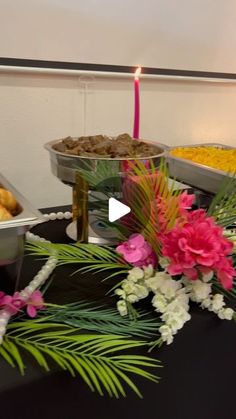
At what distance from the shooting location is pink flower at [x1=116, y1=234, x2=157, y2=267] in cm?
54

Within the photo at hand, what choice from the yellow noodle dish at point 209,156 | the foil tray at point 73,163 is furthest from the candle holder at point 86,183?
the yellow noodle dish at point 209,156

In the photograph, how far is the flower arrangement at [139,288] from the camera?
1.40 feet

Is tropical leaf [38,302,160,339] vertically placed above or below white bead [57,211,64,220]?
above

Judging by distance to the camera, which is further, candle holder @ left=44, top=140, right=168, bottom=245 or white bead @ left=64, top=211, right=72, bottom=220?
white bead @ left=64, top=211, right=72, bottom=220

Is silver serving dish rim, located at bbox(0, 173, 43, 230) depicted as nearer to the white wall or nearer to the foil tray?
the foil tray

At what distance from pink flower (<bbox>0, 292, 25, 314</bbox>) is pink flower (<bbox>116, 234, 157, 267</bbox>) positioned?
15 cm

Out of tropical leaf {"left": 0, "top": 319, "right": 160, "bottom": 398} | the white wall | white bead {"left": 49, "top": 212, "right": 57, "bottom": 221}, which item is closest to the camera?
tropical leaf {"left": 0, "top": 319, "right": 160, "bottom": 398}

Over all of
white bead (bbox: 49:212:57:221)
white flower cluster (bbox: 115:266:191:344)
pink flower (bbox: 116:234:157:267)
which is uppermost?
pink flower (bbox: 116:234:157:267)

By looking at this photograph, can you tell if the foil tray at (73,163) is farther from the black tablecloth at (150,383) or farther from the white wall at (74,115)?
the white wall at (74,115)

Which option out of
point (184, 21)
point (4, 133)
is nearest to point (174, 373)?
point (4, 133)

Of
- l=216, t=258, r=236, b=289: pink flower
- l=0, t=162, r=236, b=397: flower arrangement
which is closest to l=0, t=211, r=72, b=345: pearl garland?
l=0, t=162, r=236, b=397: flower arrangement

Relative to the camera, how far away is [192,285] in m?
0.53

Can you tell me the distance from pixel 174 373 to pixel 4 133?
73 cm

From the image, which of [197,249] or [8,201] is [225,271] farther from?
[8,201]
